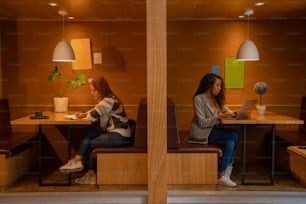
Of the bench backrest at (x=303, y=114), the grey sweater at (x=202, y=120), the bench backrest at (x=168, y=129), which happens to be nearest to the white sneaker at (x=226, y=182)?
the grey sweater at (x=202, y=120)

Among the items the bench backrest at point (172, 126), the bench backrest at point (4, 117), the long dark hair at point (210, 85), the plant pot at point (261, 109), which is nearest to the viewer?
the bench backrest at point (172, 126)

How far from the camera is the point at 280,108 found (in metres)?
→ 4.66

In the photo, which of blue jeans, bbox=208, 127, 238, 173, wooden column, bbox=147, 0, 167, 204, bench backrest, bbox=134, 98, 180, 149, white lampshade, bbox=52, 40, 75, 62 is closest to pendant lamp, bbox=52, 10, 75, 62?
white lampshade, bbox=52, 40, 75, 62

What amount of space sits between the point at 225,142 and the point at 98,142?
130 centimetres

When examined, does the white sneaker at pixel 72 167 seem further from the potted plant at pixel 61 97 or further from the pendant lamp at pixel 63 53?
the pendant lamp at pixel 63 53

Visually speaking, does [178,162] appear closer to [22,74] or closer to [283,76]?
[283,76]

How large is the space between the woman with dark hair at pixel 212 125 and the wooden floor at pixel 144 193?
22 centimetres

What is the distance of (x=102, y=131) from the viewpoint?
3.88 m

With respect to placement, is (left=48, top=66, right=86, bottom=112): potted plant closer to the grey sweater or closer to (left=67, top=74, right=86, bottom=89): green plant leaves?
(left=67, top=74, right=86, bottom=89): green plant leaves

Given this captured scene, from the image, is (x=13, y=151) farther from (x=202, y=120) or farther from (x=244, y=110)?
(x=244, y=110)

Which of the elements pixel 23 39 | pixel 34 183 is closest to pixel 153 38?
pixel 34 183

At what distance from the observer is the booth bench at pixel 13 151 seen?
352 centimetres

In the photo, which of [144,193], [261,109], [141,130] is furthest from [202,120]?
[144,193]

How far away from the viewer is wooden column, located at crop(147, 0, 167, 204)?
9.35 ft
